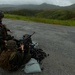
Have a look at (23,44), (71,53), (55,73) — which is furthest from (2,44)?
(71,53)

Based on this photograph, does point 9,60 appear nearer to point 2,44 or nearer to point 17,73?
point 17,73

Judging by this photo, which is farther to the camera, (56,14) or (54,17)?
(56,14)

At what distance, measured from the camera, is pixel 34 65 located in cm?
860

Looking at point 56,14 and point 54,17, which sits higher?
point 54,17

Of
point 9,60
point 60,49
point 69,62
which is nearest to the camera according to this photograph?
point 9,60

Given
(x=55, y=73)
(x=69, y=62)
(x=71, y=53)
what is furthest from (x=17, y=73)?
(x=71, y=53)

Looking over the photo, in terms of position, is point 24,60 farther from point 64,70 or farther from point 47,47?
point 47,47

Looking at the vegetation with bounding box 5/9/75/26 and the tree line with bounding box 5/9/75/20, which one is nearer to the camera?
the vegetation with bounding box 5/9/75/26

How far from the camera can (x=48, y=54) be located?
1084 cm

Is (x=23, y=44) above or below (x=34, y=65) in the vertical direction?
above

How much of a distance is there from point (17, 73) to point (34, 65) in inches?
25.2

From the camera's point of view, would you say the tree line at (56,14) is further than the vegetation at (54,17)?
Yes

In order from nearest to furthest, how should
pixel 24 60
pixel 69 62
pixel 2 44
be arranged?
pixel 24 60 < pixel 2 44 < pixel 69 62

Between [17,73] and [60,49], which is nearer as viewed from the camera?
[17,73]
